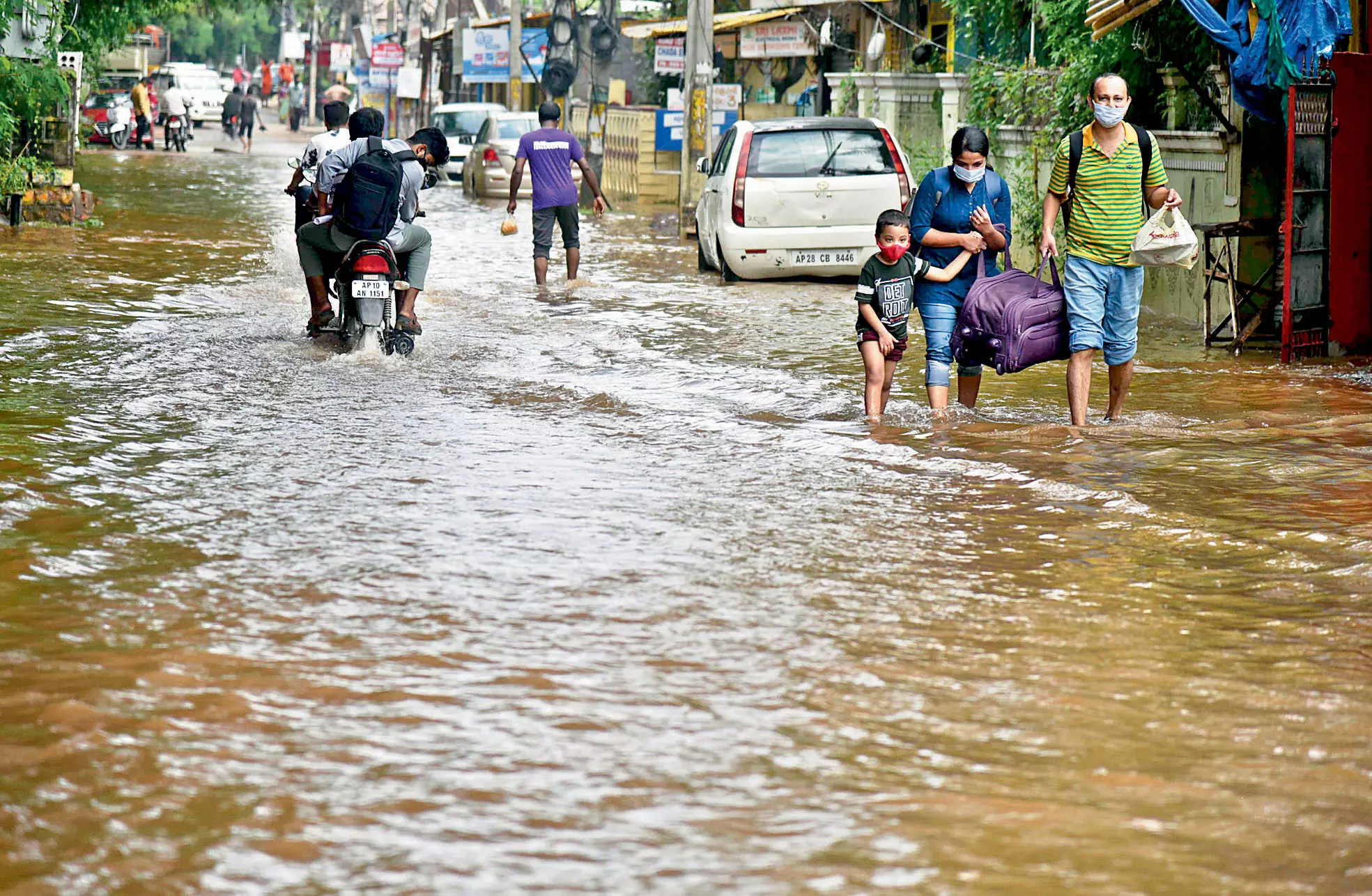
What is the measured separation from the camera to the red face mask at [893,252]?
9430mm

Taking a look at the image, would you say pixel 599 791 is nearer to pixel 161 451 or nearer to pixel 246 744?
pixel 246 744

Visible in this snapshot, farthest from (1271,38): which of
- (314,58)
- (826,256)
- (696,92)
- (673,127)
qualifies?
(314,58)

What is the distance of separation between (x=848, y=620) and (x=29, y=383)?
6504 millimetres

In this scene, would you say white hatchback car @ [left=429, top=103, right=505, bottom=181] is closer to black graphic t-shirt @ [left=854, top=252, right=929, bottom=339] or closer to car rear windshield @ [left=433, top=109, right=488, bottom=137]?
car rear windshield @ [left=433, top=109, right=488, bottom=137]

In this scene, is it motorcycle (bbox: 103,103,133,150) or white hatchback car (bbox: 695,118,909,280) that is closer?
white hatchback car (bbox: 695,118,909,280)

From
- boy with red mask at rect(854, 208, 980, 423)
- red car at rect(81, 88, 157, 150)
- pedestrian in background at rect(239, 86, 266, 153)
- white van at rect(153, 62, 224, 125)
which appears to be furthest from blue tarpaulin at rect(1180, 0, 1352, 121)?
white van at rect(153, 62, 224, 125)

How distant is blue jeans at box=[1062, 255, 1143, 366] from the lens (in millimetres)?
9414

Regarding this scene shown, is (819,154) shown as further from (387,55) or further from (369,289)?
(387,55)

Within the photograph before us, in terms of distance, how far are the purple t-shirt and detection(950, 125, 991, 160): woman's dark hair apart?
319 inches

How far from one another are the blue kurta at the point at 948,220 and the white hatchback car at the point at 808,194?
24.0ft

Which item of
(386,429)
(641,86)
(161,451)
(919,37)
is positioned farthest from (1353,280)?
(641,86)

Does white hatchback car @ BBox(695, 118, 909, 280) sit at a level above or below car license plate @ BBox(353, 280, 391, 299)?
above

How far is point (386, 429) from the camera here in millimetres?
9422

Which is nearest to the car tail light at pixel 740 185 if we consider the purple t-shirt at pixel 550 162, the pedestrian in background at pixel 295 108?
the purple t-shirt at pixel 550 162
